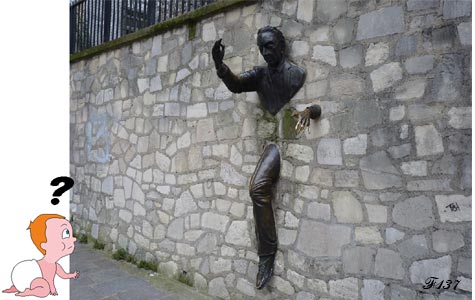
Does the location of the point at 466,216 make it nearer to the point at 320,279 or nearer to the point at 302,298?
the point at 320,279

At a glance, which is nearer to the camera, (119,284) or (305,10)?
(305,10)

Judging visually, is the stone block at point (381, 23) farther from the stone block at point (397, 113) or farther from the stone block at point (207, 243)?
the stone block at point (207, 243)

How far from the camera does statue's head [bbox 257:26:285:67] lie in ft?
8.93

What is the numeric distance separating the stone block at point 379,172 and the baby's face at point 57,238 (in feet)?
5.72

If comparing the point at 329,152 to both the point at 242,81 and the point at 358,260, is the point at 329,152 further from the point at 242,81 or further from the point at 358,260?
the point at 242,81

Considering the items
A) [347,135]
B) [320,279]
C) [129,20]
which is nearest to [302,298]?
[320,279]

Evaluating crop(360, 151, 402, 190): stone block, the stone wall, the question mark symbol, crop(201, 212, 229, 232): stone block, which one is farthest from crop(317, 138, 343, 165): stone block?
the question mark symbol

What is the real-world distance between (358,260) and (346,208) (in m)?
0.33

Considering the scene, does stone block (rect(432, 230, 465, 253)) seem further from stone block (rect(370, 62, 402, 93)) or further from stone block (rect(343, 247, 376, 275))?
stone block (rect(370, 62, 402, 93))

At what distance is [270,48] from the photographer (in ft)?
8.95

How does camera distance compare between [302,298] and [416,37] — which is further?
[302,298]

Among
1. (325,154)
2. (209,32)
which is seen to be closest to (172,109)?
(209,32)

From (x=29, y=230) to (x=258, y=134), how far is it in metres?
1.74

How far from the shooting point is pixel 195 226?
3506 mm
